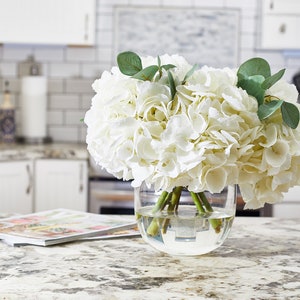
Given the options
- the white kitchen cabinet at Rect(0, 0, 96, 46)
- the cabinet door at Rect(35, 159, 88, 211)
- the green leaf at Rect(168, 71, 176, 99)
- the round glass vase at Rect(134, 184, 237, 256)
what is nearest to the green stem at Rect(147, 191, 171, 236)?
the round glass vase at Rect(134, 184, 237, 256)

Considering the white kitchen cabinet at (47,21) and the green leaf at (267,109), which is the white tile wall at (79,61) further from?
the green leaf at (267,109)

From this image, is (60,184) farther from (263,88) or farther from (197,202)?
(263,88)

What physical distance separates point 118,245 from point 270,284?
45 centimetres

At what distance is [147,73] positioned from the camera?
147cm

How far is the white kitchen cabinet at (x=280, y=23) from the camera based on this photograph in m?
4.27

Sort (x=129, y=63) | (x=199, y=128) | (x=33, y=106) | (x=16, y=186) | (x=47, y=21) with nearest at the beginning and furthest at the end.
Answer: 1. (x=199, y=128)
2. (x=129, y=63)
3. (x=16, y=186)
4. (x=47, y=21)
5. (x=33, y=106)

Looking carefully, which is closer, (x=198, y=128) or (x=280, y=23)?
(x=198, y=128)

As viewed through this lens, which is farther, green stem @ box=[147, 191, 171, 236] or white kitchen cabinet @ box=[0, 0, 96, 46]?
white kitchen cabinet @ box=[0, 0, 96, 46]

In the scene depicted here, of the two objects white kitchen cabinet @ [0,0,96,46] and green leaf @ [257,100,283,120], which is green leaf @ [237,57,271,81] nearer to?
green leaf @ [257,100,283,120]

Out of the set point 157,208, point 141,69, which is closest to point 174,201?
point 157,208

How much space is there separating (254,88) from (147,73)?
22cm

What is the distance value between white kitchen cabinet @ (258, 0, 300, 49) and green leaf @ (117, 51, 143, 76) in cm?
291

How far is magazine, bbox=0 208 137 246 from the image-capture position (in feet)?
5.54

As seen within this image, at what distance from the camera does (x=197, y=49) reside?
15.1ft
